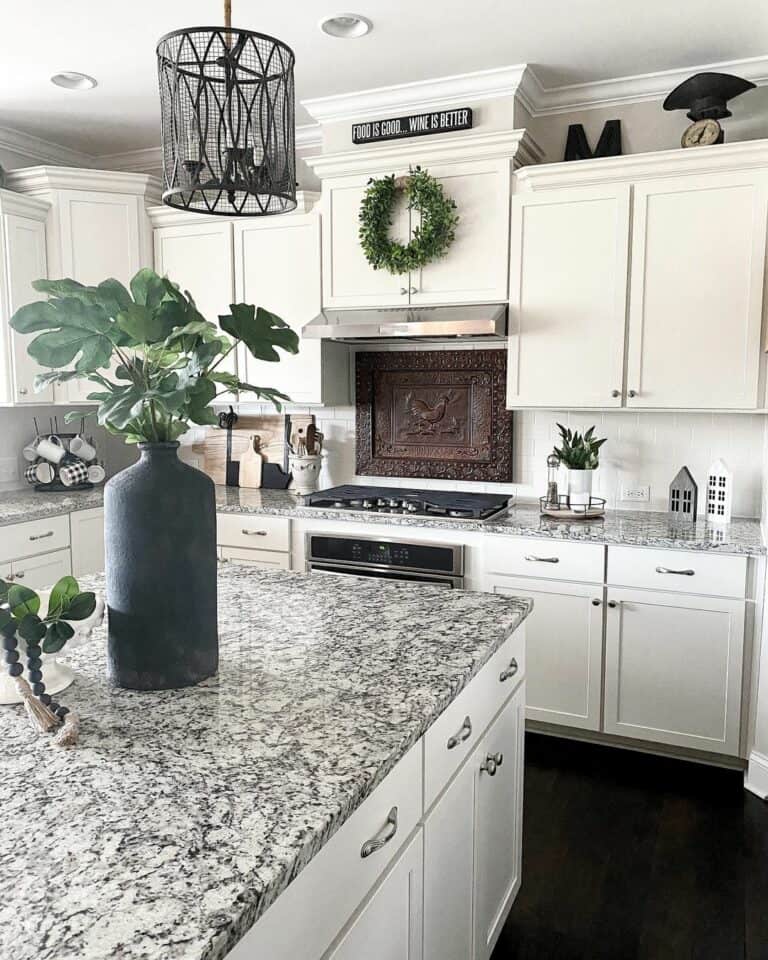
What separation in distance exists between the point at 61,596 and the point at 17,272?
295 centimetres

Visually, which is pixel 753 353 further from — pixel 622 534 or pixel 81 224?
pixel 81 224

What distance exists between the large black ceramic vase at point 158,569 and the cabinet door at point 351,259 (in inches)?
Result: 93.4

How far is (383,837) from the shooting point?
1.22 metres

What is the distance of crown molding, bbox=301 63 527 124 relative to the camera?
3.29m

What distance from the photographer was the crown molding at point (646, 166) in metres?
2.98

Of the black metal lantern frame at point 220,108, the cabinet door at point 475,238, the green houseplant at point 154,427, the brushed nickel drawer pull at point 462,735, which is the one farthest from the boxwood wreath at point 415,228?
the brushed nickel drawer pull at point 462,735

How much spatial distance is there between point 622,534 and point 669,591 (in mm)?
273

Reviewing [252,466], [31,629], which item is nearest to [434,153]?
[252,466]

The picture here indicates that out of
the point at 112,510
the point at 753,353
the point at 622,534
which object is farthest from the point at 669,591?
the point at 112,510

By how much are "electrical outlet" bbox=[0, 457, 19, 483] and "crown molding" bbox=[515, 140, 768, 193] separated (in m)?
2.91

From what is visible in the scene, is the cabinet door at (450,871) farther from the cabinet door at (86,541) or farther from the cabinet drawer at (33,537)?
the cabinet door at (86,541)

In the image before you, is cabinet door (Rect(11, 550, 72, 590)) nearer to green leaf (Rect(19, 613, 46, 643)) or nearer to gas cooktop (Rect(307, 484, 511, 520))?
gas cooktop (Rect(307, 484, 511, 520))

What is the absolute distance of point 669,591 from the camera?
2.97 meters

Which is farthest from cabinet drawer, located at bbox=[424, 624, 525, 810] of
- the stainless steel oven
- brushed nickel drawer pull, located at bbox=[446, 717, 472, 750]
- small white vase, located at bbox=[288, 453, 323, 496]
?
small white vase, located at bbox=[288, 453, 323, 496]
